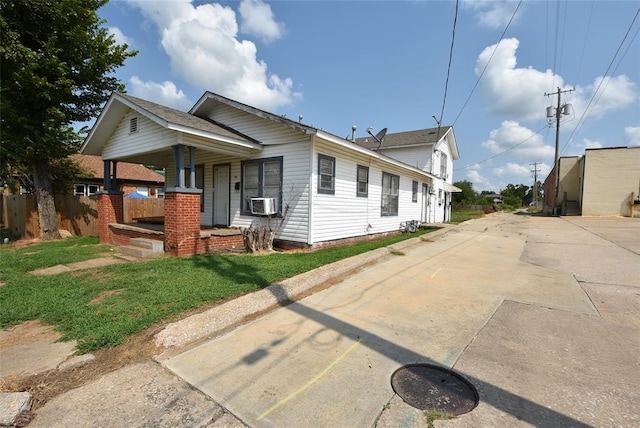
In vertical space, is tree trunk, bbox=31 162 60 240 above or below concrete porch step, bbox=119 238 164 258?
above

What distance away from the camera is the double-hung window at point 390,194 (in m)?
12.1

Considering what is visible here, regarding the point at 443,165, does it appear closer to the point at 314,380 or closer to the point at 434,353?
the point at 434,353

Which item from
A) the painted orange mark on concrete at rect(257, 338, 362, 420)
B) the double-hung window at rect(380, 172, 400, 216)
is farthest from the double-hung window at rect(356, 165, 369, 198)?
the painted orange mark on concrete at rect(257, 338, 362, 420)

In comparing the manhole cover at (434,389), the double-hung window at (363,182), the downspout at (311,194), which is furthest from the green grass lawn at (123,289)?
the double-hung window at (363,182)

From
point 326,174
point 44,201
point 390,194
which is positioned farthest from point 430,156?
point 44,201

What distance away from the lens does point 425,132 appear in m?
22.2

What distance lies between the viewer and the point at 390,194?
12672 millimetres

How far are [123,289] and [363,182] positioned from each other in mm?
7707

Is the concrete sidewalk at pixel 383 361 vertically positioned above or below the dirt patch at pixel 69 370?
above

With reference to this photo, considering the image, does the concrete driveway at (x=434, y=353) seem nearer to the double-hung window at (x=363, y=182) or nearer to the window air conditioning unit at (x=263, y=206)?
the window air conditioning unit at (x=263, y=206)

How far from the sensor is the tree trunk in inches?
429

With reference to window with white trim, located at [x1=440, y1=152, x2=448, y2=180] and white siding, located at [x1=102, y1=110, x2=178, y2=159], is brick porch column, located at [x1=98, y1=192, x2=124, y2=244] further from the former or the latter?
window with white trim, located at [x1=440, y1=152, x2=448, y2=180]

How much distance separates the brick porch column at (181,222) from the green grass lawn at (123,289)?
0.46 m

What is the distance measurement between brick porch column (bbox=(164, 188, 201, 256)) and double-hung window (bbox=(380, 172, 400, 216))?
711 centimetres
